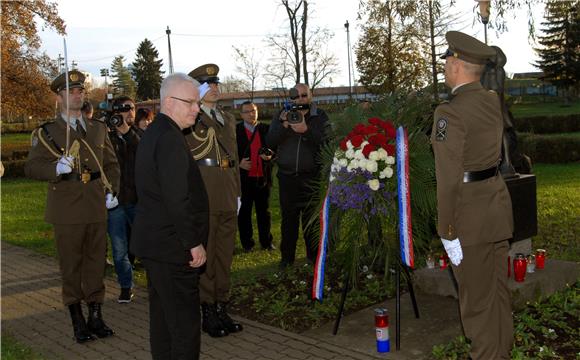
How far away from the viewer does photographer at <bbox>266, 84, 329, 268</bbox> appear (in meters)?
7.31

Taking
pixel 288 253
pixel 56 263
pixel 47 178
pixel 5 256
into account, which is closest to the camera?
pixel 47 178

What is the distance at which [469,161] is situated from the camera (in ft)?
13.4

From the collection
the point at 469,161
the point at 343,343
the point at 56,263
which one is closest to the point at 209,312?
the point at 343,343

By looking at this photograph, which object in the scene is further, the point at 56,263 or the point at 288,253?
the point at 56,263

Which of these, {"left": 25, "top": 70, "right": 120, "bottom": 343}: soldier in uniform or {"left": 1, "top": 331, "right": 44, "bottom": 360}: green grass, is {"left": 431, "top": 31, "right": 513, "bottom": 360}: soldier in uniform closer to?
{"left": 25, "top": 70, "right": 120, "bottom": 343}: soldier in uniform

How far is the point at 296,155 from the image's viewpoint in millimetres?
7422

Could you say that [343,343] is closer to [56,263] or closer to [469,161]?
[469,161]

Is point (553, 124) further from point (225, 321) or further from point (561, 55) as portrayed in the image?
point (561, 55)

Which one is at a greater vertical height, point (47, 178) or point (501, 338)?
point (47, 178)

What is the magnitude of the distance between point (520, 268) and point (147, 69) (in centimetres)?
8139

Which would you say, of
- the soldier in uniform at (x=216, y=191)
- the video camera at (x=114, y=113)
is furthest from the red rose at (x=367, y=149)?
the video camera at (x=114, y=113)

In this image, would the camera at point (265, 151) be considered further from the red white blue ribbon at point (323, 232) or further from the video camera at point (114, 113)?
the red white blue ribbon at point (323, 232)

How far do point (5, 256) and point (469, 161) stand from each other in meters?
8.71

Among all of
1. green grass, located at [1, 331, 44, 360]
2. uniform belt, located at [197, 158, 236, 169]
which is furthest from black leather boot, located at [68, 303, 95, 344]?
uniform belt, located at [197, 158, 236, 169]
